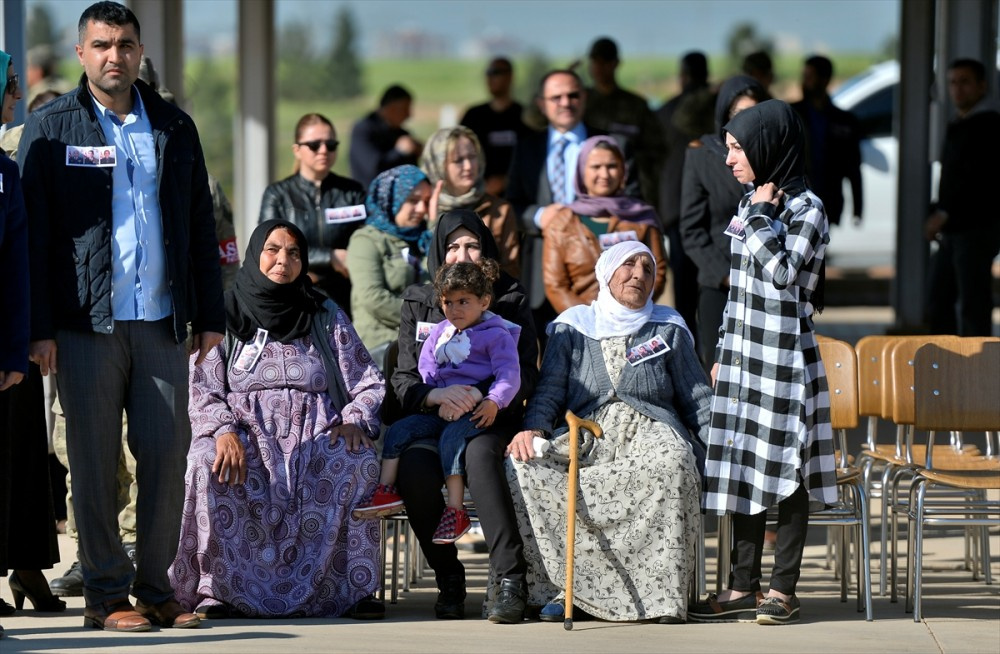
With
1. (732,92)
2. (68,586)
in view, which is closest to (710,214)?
(732,92)

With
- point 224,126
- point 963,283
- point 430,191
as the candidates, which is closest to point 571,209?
point 430,191

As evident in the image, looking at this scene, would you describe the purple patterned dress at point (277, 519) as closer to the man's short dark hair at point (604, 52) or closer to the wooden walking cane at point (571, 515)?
the wooden walking cane at point (571, 515)

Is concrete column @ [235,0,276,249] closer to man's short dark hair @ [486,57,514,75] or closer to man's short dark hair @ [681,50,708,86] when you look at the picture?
man's short dark hair @ [486,57,514,75]

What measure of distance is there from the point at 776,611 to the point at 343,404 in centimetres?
169

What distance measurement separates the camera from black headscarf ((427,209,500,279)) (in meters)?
5.81

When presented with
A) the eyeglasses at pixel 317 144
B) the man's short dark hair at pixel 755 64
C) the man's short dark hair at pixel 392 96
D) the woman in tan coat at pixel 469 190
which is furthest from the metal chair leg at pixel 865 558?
the man's short dark hair at pixel 392 96

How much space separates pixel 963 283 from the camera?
29.8 ft

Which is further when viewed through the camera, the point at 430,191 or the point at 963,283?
the point at 963,283

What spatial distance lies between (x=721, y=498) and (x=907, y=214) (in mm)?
6924

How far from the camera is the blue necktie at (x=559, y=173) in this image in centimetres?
723

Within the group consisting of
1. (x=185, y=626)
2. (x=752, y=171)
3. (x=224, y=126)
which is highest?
(x=224, y=126)

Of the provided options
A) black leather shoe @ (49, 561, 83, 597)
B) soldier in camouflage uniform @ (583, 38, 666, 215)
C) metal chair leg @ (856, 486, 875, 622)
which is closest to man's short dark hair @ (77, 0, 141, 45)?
black leather shoe @ (49, 561, 83, 597)

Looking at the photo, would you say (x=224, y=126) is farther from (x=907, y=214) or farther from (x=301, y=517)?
(x=301, y=517)

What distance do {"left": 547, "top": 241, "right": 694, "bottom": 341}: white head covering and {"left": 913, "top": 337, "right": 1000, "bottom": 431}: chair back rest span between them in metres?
0.89
